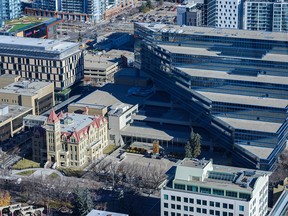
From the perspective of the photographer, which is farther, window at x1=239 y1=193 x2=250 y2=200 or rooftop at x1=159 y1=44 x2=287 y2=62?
rooftop at x1=159 y1=44 x2=287 y2=62

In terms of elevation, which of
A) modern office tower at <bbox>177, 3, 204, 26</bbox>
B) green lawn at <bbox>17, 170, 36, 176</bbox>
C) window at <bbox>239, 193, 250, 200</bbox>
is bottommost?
green lawn at <bbox>17, 170, 36, 176</bbox>

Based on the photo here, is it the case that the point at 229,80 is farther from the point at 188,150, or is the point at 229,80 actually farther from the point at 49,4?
the point at 49,4

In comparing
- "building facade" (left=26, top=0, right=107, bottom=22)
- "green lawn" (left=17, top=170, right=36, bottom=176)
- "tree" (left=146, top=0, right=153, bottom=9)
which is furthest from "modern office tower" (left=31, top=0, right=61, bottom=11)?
"green lawn" (left=17, top=170, right=36, bottom=176)

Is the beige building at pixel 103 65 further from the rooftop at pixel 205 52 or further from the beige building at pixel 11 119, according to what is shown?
the beige building at pixel 11 119

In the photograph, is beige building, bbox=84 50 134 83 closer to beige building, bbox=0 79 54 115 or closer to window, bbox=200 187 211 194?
beige building, bbox=0 79 54 115

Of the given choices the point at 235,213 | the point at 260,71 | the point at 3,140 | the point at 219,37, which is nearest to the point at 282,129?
the point at 260,71

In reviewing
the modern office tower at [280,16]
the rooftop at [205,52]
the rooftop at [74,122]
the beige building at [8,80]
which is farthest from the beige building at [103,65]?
the rooftop at [74,122]

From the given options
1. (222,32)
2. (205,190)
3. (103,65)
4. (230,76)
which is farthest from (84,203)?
(103,65)
